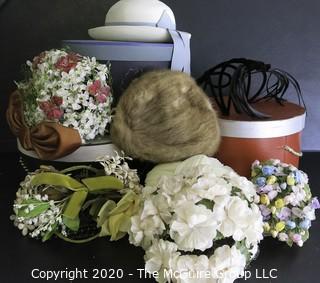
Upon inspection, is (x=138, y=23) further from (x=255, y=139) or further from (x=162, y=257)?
(x=162, y=257)

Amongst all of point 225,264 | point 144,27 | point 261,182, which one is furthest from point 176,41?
point 225,264

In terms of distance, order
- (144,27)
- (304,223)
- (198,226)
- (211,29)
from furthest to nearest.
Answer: (211,29) → (144,27) → (304,223) → (198,226)

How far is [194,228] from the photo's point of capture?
19.4 inches

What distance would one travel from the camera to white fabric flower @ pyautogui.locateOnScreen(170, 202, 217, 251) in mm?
485

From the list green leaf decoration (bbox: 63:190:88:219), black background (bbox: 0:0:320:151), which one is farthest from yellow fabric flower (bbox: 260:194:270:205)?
black background (bbox: 0:0:320:151)

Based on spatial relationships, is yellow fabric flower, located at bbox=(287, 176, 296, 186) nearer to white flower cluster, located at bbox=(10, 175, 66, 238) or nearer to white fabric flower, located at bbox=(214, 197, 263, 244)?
white fabric flower, located at bbox=(214, 197, 263, 244)

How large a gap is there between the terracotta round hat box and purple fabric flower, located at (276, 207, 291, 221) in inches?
4.6

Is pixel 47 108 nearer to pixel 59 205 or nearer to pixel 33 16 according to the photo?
pixel 59 205

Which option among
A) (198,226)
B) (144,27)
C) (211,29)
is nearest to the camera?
(198,226)

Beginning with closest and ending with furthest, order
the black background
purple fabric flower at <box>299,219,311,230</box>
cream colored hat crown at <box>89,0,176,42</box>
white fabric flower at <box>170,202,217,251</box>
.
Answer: white fabric flower at <box>170,202,217,251</box>, purple fabric flower at <box>299,219,311,230</box>, cream colored hat crown at <box>89,0,176,42</box>, the black background

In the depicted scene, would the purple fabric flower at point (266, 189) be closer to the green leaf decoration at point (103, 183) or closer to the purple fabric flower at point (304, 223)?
the purple fabric flower at point (304, 223)

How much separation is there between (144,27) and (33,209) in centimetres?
33

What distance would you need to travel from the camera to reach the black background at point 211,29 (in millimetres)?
906

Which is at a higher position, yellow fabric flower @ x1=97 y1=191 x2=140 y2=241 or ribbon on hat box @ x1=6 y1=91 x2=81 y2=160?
ribbon on hat box @ x1=6 y1=91 x2=81 y2=160
